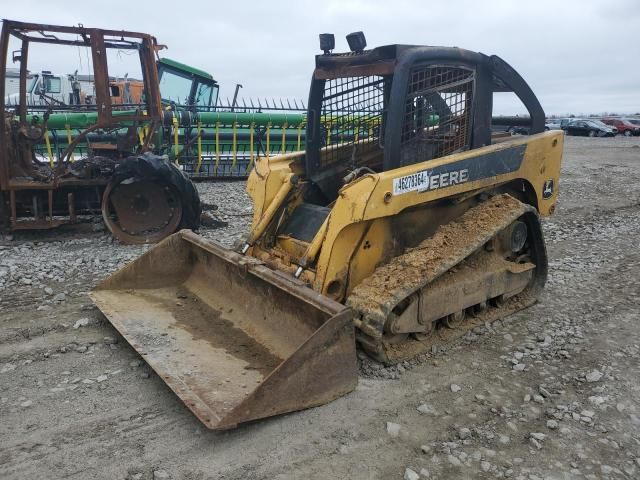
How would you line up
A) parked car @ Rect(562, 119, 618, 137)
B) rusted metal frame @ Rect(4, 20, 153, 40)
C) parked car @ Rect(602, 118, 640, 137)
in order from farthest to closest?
1. parked car @ Rect(602, 118, 640, 137)
2. parked car @ Rect(562, 119, 618, 137)
3. rusted metal frame @ Rect(4, 20, 153, 40)

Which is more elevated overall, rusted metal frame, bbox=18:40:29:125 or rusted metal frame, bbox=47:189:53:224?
rusted metal frame, bbox=18:40:29:125

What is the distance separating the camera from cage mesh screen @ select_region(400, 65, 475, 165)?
3.91m

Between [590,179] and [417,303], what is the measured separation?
10955 mm

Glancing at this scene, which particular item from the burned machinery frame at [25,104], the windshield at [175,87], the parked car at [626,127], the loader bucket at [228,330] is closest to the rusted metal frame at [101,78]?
the burned machinery frame at [25,104]

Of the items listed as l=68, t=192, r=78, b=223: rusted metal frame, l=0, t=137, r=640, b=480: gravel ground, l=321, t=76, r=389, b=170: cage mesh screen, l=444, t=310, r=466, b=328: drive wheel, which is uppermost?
l=321, t=76, r=389, b=170: cage mesh screen

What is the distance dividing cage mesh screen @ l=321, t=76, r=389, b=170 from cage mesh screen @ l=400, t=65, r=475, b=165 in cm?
25

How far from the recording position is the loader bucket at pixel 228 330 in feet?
9.50

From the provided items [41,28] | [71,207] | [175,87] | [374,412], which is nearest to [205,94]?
[175,87]

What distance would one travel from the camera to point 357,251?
142 inches

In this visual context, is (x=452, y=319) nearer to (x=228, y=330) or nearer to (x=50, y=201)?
(x=228, y=330)

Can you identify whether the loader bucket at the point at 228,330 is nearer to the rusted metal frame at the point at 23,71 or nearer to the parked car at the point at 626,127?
the rusted metal frame at the point at 23,71

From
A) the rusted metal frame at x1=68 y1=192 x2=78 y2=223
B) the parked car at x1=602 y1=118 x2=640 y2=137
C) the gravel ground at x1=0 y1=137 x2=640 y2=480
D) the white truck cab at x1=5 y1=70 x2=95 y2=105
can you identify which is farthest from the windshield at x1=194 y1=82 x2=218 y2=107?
the parked car at x1=602 y1=118 x2=640 y2=137

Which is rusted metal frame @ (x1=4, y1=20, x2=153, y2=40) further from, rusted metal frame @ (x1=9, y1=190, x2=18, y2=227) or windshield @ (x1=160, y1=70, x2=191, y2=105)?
windshield @ (x1=160, y1=70, x2=191, y2=105)

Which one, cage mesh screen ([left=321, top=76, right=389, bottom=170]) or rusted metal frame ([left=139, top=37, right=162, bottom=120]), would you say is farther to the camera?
rusted metal frame ([left=139, top=37, right=162, bottom=120])
